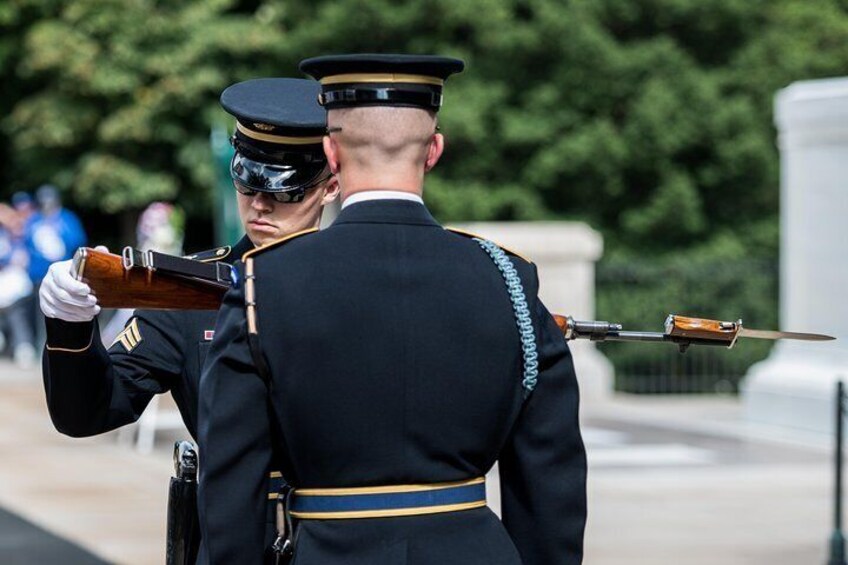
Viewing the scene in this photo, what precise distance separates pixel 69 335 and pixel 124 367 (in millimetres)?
359

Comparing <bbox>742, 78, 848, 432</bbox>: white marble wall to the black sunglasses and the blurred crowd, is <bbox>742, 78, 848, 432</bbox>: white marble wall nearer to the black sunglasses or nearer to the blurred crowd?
the blurred crowd

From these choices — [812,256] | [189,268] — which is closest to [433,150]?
[189,268]

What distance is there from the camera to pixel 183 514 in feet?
12.1

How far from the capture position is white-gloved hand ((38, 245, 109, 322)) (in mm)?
3207

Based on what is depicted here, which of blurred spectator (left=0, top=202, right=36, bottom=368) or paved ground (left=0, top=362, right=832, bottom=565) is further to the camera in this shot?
blurred spectator (left=0, top=202, right=36, bottom=368)

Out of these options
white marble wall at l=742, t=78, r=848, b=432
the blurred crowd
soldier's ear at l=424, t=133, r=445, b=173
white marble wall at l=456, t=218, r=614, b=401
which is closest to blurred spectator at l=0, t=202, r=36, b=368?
the blurred crowd

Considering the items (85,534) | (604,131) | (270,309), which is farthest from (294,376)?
(604,131)

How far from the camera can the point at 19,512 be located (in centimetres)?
974

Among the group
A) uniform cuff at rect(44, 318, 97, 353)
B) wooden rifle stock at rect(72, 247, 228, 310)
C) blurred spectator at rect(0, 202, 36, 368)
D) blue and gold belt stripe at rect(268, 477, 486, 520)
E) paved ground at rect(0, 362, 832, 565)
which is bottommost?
blurred spectator at rect(0, 202, 36, 368)

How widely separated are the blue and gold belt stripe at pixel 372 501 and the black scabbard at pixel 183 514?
2.26 feet

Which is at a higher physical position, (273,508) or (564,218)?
(273,508)

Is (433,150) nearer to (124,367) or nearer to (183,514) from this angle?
(124,367)

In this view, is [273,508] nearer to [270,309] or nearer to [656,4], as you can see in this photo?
[270,309]

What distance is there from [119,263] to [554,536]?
36.6 inches
